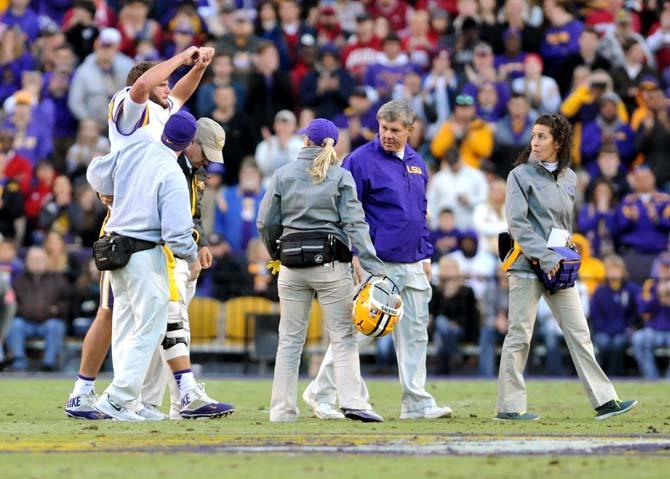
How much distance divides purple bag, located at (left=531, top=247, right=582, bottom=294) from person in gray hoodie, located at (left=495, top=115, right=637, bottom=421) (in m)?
0.06

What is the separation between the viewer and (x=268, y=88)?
23.4m

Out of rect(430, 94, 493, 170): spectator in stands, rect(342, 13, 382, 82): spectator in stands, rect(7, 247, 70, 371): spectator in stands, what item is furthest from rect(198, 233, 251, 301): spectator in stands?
rect(342, 13, 382, 82): spectator in stands

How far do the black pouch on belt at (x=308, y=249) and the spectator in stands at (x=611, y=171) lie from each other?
1047 cm

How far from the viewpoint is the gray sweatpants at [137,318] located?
1089 centimetres

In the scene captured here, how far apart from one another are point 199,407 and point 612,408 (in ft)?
10.9

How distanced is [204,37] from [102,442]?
15.8 meters

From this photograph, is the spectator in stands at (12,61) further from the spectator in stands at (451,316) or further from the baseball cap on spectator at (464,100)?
the spectator in stands at (451,316)

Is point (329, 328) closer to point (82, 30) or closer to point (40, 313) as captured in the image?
point (40, 313)

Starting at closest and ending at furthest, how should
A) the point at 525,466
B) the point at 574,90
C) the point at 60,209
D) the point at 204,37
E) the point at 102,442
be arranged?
the point at 525,466 < the point at 102,442 < the point at 60,209 < the point at 574,90 < the point at 204,37

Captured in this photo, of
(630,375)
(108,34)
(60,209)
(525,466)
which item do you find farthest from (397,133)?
(108,34)

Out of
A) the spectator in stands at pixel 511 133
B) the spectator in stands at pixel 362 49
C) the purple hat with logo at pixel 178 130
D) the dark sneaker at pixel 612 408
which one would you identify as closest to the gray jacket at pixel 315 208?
the purple hat with logo at pixel 178 130

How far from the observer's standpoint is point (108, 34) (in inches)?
906

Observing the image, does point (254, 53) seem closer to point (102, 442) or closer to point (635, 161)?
point (635, 161)

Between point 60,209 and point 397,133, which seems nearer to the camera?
point 397,133
